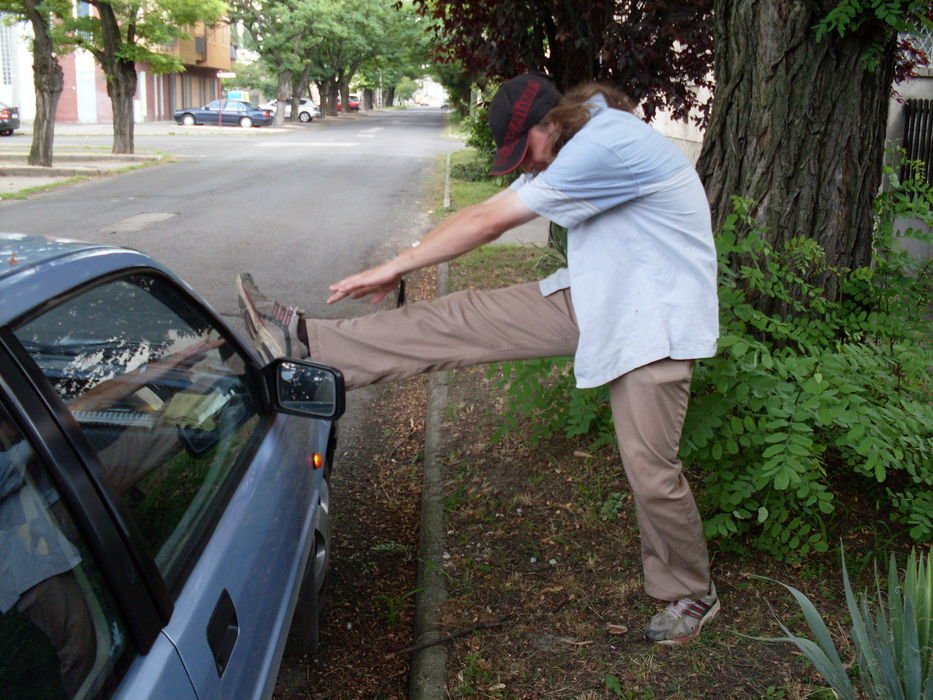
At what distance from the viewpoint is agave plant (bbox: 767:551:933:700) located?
2.17 m

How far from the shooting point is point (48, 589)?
165cm

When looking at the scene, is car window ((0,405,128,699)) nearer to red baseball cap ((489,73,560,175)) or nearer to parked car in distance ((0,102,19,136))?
red baseball cap ((489,73,560,175))

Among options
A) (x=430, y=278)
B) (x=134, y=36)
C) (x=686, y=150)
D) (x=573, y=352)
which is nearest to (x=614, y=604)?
(x=573, y=352)

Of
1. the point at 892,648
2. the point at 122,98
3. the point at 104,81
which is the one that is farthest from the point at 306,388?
the point at 104,81

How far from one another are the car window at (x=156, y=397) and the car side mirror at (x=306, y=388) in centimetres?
16

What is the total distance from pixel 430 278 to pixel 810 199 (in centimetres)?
634

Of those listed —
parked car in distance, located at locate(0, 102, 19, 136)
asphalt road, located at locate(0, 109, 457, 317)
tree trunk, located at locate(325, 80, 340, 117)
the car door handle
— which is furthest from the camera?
tree trunk, located at locate(325, 80, 340, 117)

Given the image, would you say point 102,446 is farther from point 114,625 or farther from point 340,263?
point 340,263

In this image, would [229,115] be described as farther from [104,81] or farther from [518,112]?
[518,112]

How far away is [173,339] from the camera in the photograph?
272 centimetres

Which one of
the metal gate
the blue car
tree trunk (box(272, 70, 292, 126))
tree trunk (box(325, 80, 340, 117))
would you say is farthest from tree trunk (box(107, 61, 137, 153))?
tree trunk (box(325, 80, 340, 117))

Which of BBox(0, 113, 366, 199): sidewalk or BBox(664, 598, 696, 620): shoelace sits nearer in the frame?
BBox(664, 598, 696, 620): shoelace

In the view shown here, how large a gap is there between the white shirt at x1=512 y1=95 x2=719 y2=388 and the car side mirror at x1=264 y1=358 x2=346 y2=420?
30.4 inches

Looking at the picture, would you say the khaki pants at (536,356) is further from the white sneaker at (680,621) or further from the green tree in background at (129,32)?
the green tree in background at (129,32)
